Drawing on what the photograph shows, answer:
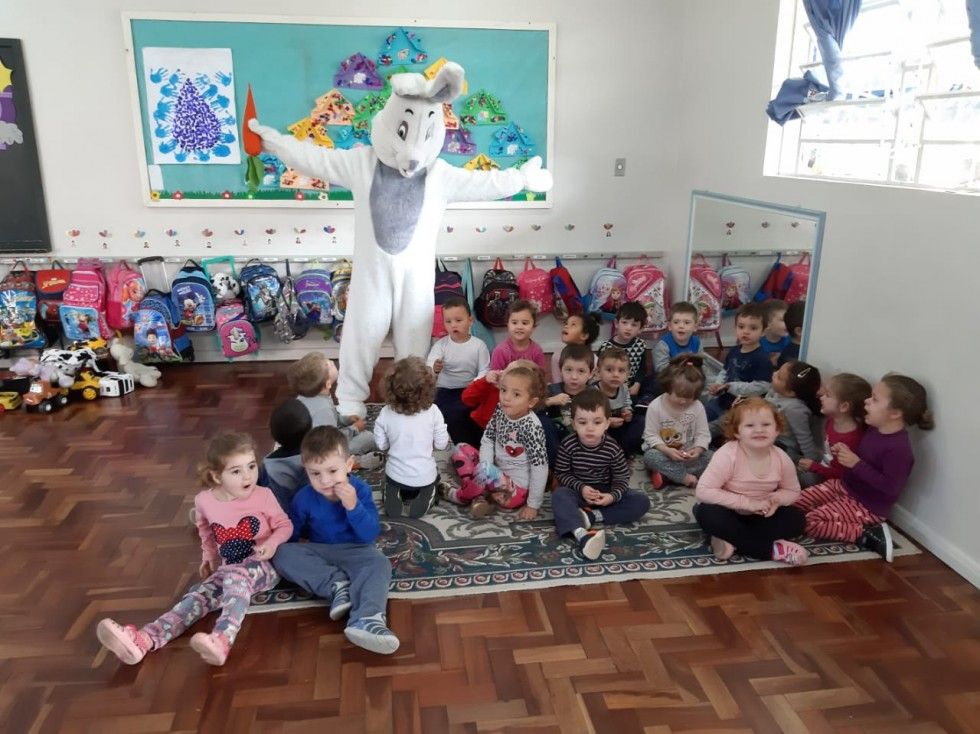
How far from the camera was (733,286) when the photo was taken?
421 centimetres

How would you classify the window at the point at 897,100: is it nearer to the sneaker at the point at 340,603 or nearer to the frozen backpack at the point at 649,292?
the frozen backpack at the point at 649,292

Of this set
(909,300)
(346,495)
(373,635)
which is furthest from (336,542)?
(909,300)

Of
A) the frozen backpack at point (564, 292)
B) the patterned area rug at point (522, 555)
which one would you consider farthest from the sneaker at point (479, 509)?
the frozen backpack at point (564, 292)

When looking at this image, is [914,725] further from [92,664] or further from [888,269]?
[92,664]

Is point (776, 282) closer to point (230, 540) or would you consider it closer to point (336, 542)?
point (336, 542)

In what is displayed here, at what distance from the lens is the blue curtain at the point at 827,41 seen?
3.17 meters

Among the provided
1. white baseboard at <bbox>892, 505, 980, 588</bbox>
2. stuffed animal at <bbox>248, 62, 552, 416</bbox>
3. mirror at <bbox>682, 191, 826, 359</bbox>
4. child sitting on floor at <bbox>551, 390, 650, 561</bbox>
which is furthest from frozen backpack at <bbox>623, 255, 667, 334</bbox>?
white baseboard at <bbox>892, 505, 980, 588</bbox>

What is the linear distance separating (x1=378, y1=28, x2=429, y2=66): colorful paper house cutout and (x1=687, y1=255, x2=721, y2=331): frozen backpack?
7.12ft

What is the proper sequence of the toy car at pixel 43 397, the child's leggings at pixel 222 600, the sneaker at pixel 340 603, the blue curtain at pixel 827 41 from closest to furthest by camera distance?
1. the child's leggings at pixel 222 600
2. the sneaker at pixel 340 603
3. the blue curtain at pixel 827 41
4. the toy car at pixel 43 397

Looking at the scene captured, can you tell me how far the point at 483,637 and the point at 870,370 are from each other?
1.97 meters

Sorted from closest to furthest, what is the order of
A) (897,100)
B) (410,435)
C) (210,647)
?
1. (210,647)
2. (410,435)
3. (897,100)

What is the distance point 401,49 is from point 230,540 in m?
3.40

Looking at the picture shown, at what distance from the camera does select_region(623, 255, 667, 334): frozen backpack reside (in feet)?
16.5

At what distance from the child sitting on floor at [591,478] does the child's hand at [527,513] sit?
0.30 feet
